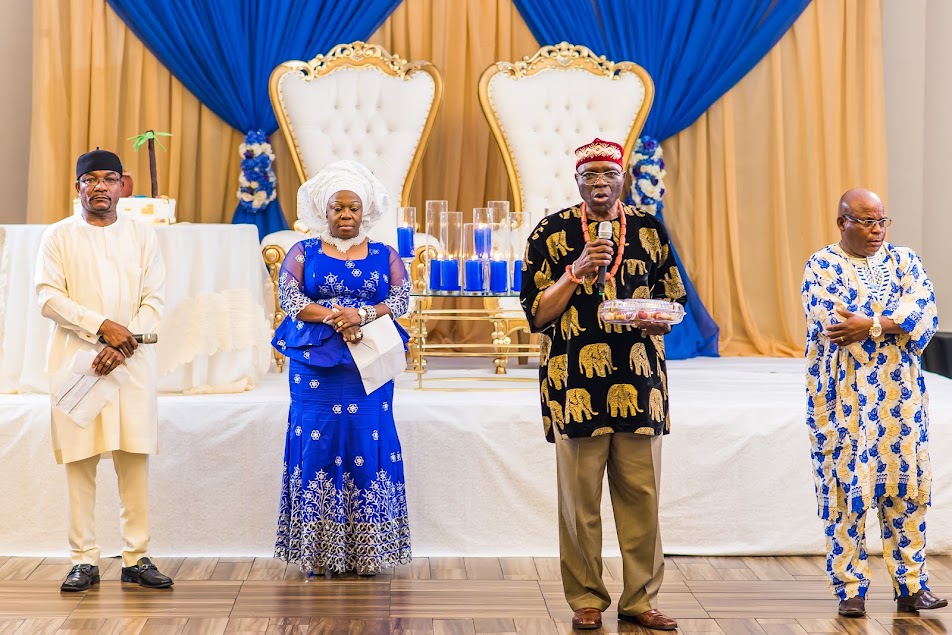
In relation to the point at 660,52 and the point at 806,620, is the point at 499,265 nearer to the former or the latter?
the point at 806,620

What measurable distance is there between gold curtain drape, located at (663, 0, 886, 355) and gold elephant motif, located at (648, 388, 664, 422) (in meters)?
3.48

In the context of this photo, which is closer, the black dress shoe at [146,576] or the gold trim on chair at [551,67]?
the black dress shoe at [146,576]

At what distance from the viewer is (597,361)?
10.4 ft

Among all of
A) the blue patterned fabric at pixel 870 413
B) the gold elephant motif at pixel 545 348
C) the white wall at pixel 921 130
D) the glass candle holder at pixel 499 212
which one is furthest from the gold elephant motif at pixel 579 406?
the white wall at pixel 921 130

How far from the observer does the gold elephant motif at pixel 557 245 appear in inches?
126

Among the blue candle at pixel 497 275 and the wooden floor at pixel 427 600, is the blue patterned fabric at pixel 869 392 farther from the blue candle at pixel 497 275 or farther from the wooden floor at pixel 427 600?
the blue candle at pixel 497 275

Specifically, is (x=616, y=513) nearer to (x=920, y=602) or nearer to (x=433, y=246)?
(x=920, y=602)

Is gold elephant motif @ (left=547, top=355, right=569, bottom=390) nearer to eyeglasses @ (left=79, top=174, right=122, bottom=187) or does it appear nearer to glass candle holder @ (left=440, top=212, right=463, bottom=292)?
glass candle holder @ (left=440, top=212, right=463, bottom=292)

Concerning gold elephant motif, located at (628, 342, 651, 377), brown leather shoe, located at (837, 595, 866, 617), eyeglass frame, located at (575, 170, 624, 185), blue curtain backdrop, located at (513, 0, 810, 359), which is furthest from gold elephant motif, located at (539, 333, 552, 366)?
blue curtain backdrop, located at (513, 0, 810, 359)

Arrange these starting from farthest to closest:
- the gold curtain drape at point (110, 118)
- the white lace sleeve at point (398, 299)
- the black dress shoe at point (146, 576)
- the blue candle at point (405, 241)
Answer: the gold curtain drape at point (110, 118), the blue candle at point (405, 241), the white lace sleeve at point (398, 299), the black dress shoe at point (146, 576)

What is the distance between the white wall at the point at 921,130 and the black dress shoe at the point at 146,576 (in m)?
4.69

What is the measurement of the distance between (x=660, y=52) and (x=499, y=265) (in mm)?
2439

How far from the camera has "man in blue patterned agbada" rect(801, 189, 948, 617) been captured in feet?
10.9

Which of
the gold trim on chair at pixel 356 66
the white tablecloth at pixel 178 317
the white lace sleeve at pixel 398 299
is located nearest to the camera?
the white lace sleeve at pixel 398 299
